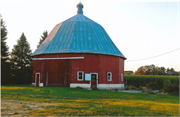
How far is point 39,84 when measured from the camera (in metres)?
24.0

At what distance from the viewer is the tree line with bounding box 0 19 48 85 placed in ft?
107

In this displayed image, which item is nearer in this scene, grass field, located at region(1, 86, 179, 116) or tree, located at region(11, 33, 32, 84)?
grass field, located at region(1, 86, 179, 116)

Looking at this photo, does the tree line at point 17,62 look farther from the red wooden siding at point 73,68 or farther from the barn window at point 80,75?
the barn window at point 80,75

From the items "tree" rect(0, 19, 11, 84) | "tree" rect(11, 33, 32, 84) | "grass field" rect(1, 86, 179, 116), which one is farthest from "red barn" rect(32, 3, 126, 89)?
"grass field" rect(1, 86, 179, 116)

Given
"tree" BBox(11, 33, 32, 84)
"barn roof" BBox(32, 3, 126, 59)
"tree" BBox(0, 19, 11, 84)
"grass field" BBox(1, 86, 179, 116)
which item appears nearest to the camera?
"grass field" BBox(1, 86, 179, 116)

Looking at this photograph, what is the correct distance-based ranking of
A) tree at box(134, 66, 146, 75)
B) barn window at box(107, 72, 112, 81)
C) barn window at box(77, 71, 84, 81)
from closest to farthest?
barn window at box(77, 71, 84, 81)
barn window at box(107, 72, 112, 81)
tree at box(134, 66, 146, 75)

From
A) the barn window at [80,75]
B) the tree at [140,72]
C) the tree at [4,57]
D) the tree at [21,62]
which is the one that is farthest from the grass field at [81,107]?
the tree at [140,72]

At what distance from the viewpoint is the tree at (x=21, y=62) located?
35688 mm

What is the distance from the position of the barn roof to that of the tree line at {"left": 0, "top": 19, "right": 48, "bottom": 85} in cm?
1090

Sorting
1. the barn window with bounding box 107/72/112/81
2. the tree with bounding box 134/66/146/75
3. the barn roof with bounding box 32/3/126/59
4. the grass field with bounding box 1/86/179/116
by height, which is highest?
the barn roof with bounding box 32/3/126/59

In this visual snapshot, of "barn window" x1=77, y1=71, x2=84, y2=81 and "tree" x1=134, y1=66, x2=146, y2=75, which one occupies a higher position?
"tree" x1=134, y1=66, x2=146, y2=75

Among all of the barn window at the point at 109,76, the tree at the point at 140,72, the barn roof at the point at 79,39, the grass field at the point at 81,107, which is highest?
the barn roof at the point at 79,39

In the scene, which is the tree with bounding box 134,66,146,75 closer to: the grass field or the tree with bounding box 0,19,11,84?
the tree with bounding box 0,19,11,84

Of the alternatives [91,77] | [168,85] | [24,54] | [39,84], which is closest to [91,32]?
[91,77]
